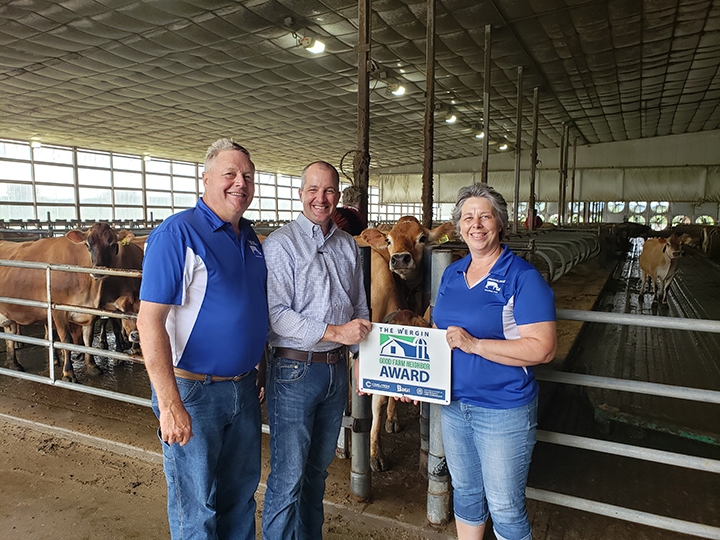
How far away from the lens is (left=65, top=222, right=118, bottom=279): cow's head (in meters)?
5.21

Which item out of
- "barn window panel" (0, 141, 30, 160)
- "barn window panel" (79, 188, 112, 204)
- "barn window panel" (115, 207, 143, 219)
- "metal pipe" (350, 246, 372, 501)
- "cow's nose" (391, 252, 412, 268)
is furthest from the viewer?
"barn window panel" (115, 207, 143, 219)

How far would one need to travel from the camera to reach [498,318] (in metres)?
1.69

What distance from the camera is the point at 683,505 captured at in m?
2.69

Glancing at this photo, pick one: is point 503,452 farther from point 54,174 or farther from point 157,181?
point 157,181

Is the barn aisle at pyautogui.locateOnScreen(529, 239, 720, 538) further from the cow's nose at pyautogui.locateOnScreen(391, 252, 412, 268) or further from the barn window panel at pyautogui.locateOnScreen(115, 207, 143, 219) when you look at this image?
the barn window panel at pyautogui.locateOnScreen(115, 207, 143, 219)

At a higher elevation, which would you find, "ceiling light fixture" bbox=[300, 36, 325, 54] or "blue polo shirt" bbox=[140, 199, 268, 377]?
"ceiling light fixture" bbox=[300, 36, 325, 54]

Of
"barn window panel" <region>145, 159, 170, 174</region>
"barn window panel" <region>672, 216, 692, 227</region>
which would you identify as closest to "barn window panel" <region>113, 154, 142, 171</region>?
"barn window panel" <region>145, 159, 170, 174</region>

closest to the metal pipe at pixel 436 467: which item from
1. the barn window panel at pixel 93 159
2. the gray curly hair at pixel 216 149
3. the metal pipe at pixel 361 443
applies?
the metal pipe at pixel 361 443

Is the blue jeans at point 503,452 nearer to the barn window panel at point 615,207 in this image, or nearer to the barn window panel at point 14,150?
the barn window panel at point 14,150

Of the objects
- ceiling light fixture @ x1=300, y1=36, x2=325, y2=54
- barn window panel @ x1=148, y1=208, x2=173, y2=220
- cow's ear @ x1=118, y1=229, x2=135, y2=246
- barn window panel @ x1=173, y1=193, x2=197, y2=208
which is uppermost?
ceiling light fixture @ x1=300, y1=36, x2=325, y2=54

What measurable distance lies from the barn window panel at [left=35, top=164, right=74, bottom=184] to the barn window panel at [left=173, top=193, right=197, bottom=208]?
5081 millimetres

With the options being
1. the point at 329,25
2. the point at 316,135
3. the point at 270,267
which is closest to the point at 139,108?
the point at 316,135

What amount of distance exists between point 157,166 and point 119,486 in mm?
23595

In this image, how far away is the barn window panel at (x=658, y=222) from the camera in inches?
924
